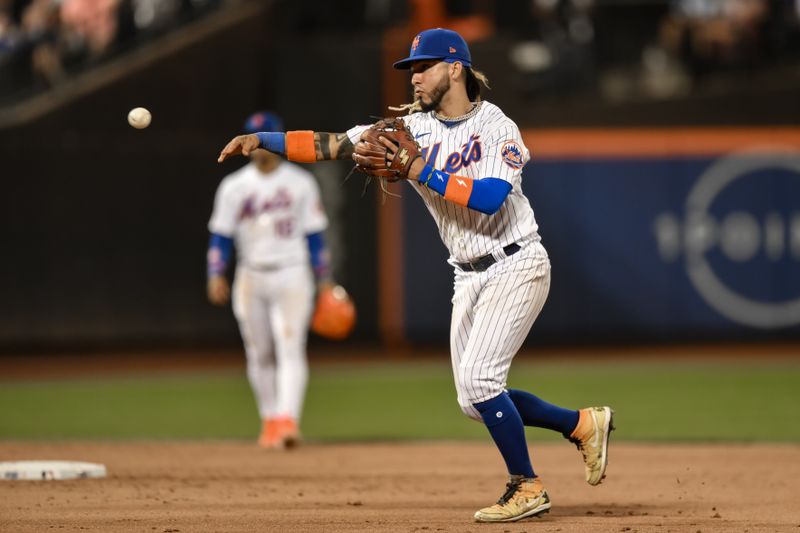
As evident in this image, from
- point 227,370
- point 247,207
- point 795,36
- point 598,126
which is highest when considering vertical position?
point 795,36

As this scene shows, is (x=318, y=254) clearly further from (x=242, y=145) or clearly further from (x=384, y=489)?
(x=242, y=145)

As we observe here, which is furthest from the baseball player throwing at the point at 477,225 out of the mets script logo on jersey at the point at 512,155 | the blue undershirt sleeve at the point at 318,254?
the blue undershirt sleeve at the point at 318,254

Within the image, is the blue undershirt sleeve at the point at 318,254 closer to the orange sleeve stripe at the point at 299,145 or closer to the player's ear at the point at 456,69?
the orange sleeve stripe at the point at 299,145

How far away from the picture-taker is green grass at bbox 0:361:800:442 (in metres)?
10.3

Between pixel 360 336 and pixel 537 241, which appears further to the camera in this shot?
pixel 360 336

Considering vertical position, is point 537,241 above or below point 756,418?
above

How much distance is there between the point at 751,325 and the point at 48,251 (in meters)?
8.72

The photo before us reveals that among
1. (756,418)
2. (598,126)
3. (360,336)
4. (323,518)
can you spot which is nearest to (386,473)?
(323,518)

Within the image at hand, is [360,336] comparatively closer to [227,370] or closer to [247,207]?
[227,370]

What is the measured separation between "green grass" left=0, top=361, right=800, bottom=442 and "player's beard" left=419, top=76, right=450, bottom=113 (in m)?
4.26

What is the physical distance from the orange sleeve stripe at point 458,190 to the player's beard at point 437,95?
0.56 meters

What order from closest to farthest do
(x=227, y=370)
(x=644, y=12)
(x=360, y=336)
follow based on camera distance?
(x=227, y=370)
(x=360, y=336)
(x=644, y=12)

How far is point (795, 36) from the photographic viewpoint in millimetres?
17359

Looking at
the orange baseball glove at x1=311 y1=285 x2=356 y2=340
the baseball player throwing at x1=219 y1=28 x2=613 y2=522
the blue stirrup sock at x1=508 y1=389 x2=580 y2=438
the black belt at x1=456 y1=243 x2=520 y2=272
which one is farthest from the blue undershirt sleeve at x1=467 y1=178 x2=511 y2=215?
the orange baseball glove at x1=311 y1=285 x2=356 y2=340
